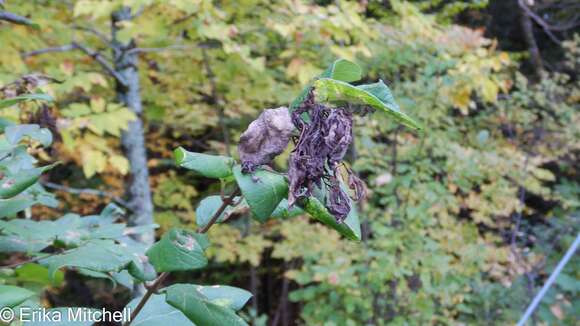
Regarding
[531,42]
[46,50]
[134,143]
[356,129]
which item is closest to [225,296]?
[46,50]

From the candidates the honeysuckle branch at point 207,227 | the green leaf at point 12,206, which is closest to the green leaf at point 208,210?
the honeysuckle branch at point 207,227

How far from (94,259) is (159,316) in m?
0.11

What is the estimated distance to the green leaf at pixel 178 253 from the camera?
18.4 inches

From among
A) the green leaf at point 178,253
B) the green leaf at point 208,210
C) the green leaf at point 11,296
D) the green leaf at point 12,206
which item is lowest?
the green leaf at point 12,206

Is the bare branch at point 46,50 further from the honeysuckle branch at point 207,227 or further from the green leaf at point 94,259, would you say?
the honeysuckle branch at point 207,227

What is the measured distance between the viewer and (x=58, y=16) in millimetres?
2426

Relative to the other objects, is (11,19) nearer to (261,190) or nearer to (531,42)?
(261,190)

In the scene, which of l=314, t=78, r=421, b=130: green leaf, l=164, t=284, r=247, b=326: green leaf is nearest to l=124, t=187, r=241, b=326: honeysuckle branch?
l=164, t=284, r=247, b=326: green leaf

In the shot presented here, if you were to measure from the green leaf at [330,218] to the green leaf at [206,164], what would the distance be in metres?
0.09

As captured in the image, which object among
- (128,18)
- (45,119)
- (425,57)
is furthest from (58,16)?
(425,57)

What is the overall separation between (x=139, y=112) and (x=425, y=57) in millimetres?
1520

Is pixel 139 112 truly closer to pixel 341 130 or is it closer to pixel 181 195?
pixel 181 195

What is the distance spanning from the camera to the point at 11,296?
0.51 m

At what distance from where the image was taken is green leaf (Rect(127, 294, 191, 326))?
556mm
